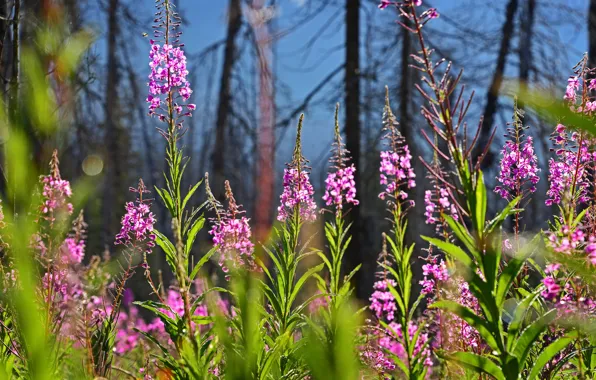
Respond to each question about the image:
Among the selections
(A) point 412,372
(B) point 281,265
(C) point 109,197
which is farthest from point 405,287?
(C) point 109,197

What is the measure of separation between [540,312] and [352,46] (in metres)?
8.03

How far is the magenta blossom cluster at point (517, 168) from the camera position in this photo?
2.88 metres

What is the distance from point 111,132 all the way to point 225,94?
3809 millimetres

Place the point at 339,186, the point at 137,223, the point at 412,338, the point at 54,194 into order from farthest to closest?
the point at 54,194 < the point at 339,186 < the point at 137,223 < the point at 412,338

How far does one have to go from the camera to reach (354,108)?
965 centimetres

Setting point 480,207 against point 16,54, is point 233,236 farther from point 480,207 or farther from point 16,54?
point 16,54

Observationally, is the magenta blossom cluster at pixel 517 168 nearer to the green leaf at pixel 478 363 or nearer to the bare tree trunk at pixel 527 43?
the green leaf at pixel 478 363

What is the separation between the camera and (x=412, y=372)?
2.28 meters

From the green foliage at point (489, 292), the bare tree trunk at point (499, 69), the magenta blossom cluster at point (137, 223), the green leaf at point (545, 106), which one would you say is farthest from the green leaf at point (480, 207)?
the bare tree trunk at point (499, 69)

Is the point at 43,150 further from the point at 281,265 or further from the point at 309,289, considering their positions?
the point at 309,289

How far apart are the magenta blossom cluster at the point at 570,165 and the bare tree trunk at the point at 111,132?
11.8 meters

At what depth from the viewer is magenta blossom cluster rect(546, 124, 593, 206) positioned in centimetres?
259

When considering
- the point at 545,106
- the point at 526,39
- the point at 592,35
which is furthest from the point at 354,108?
the point at 545,106

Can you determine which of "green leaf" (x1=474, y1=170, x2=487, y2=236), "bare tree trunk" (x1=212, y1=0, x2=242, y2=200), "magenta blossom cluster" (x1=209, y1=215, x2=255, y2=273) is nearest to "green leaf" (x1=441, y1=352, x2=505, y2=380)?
"green leaf" (x1=474, y1=170, x2=487, y2=236)
